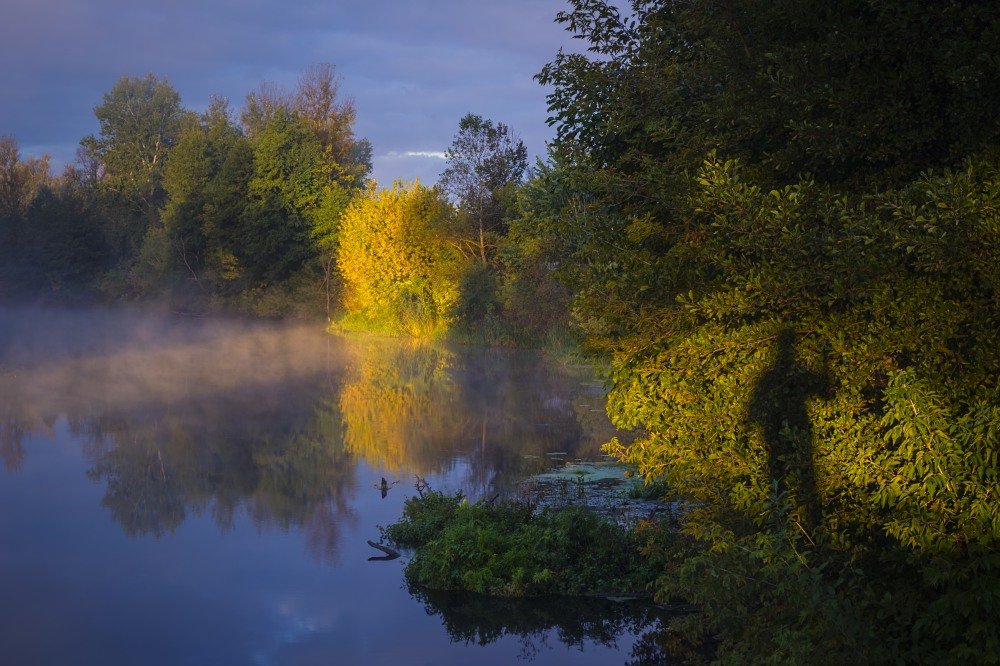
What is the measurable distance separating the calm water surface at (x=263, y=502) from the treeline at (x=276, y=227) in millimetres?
7799

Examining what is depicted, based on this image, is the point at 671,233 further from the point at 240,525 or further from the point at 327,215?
the point at 327,215

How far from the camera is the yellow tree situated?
142ft

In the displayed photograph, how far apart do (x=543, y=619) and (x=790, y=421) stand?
4228 millimetres

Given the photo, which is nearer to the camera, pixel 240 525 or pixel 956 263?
pixel 956 263

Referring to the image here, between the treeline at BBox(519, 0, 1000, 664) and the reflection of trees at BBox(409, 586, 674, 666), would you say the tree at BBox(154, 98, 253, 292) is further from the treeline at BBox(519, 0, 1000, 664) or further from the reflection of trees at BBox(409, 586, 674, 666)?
the treeline at BBox(519, 0, 1000, 664)

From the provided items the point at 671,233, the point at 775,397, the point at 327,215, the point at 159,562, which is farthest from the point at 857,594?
the point at 327,215

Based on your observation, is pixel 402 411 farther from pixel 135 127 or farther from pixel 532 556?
pixel 135 127

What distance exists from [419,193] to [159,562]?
33634mm

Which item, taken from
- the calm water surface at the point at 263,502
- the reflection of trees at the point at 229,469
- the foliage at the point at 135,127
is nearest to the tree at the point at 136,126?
the foliage at the point at 135,127

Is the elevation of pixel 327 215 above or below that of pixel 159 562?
above

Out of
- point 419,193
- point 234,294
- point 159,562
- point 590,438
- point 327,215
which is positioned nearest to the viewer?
point 159,562

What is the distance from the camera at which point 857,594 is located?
6.70m

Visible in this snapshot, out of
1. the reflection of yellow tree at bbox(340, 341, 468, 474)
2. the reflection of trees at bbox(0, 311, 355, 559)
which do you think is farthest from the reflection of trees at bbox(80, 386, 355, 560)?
the reflection of yellow tree at bbox(340, 341, 468, 474)

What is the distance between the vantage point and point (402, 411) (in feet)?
80.9
